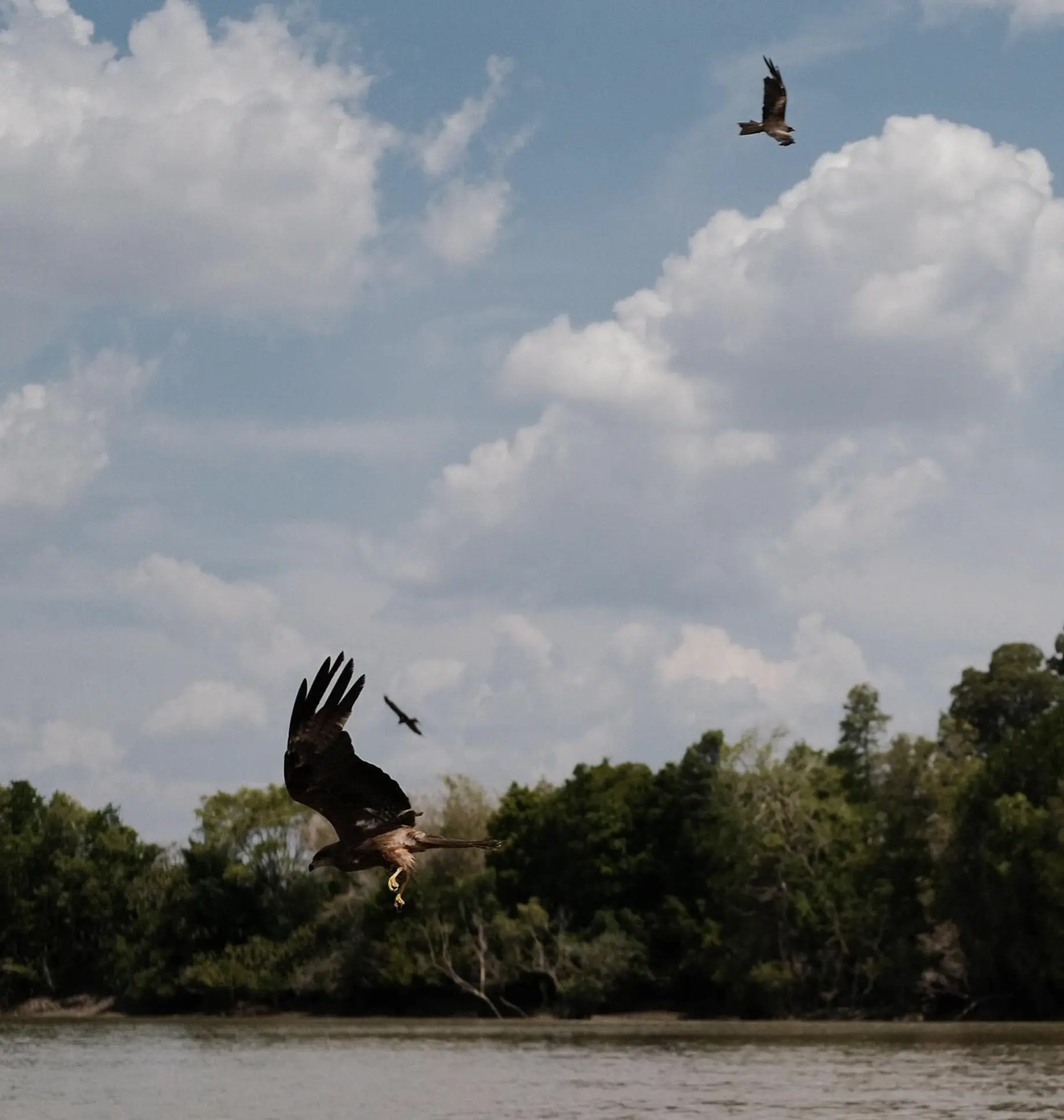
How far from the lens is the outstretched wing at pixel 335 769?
2042 centimetres

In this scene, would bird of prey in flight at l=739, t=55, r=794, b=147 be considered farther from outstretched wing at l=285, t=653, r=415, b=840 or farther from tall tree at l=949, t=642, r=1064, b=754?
tall tree at l=949, t=642, r=1064, b=754

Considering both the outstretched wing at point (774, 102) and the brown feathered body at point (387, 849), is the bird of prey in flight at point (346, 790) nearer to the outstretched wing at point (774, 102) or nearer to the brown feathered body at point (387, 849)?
the brown feathered body at point (387, 849)

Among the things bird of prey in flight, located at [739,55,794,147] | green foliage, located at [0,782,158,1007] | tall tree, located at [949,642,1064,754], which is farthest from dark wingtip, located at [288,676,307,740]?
tall tree, located at [949,642,1064,754]

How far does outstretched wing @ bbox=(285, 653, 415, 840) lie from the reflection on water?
22.3m

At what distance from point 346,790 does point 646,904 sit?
225 ft

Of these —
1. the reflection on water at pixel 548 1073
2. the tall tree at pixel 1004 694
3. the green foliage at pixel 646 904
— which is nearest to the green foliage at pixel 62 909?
the green foliage at pixel 646 904

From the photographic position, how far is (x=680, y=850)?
→ 86.9m

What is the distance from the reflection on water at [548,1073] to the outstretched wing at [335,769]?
22.3 metres

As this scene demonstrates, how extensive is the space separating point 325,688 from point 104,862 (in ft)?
294

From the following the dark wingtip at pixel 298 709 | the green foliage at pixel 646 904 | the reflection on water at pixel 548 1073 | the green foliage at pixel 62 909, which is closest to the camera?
the dark wingtip at pixel 298 709

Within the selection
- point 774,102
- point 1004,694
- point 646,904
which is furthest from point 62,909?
point 774,102

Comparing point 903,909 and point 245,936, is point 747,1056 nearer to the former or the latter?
point 903,909

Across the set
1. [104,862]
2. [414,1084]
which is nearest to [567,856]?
[104,862]

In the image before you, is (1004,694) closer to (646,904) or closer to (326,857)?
(646,904)
